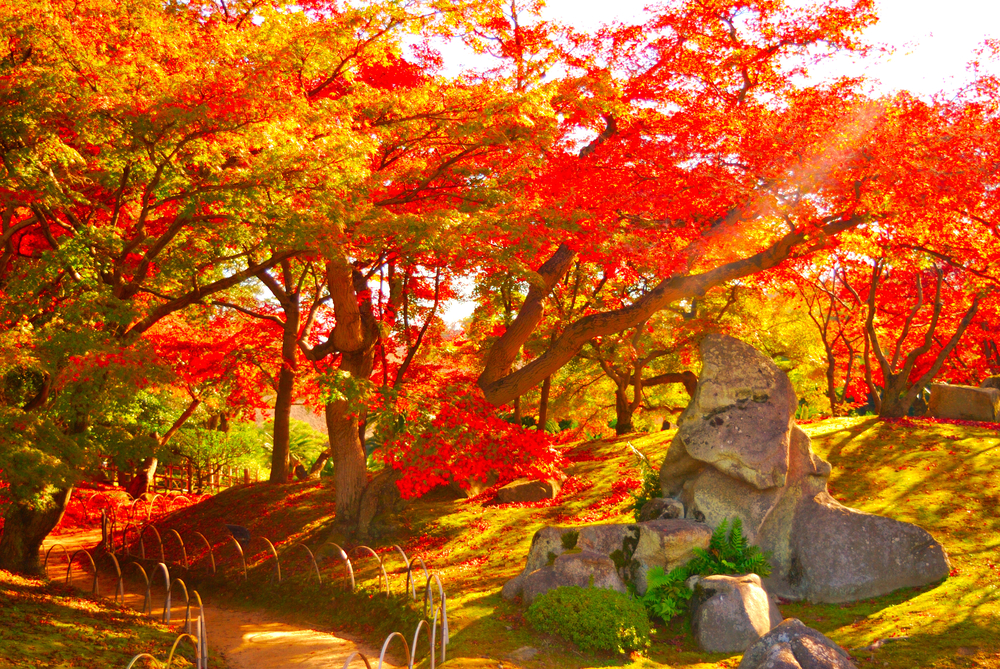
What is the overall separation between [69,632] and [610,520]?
7620mm

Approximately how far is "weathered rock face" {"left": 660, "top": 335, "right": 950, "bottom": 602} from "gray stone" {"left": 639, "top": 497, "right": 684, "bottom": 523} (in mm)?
175

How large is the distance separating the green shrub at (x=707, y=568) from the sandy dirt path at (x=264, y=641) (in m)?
3.20

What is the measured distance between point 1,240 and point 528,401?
625 inches

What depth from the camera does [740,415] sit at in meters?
9.38

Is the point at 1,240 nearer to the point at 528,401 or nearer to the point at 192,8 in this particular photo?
the point at 192,8

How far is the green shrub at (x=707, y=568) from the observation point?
8125mm

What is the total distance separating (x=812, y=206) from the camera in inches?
430

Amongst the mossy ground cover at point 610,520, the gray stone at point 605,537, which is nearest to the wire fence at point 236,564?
the mossy ground cover at point 610,520

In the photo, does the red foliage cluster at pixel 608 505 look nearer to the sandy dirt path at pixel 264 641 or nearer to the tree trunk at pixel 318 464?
the sandy dirt path at pixel 264 641

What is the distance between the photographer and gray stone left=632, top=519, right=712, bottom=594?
8.59 meters

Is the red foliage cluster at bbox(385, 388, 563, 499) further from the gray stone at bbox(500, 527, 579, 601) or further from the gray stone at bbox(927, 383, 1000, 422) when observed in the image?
the gray stone at bbox(927, 383, 1000, 422)

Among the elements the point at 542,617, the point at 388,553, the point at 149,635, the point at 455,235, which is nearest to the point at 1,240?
the point at 149,635

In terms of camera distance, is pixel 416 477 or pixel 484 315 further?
pixel 484 315

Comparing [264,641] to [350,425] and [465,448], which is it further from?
[350,425]
